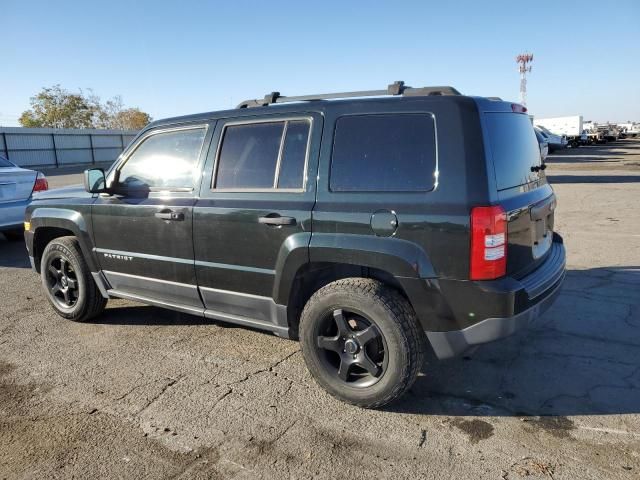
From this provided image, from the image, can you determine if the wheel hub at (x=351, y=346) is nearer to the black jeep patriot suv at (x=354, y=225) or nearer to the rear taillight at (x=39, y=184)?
the black jeep patriot suv at (x=354, y=225)

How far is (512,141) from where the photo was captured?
3221 millimetres

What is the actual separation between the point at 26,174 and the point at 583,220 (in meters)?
9.75

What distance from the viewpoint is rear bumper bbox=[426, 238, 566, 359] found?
283 centimetres

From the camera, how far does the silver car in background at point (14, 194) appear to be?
782 cm

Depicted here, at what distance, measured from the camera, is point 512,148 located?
126 inches

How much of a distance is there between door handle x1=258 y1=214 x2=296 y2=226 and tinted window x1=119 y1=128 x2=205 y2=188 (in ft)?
2.74

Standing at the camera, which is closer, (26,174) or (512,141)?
(512,141)

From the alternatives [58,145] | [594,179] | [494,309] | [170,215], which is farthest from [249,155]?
[58,145]

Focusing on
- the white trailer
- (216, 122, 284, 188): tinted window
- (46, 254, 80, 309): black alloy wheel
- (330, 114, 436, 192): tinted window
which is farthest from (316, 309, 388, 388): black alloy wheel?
the white trailer

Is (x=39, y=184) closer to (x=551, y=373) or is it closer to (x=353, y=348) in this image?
(x=353, y=348)

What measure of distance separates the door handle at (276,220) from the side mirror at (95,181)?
5.70 ft

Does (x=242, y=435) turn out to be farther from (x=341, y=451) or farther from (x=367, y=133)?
(x=367, y=133)

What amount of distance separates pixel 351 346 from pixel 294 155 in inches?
52.3

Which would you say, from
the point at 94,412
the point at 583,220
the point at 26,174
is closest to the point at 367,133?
the point at 94,412
